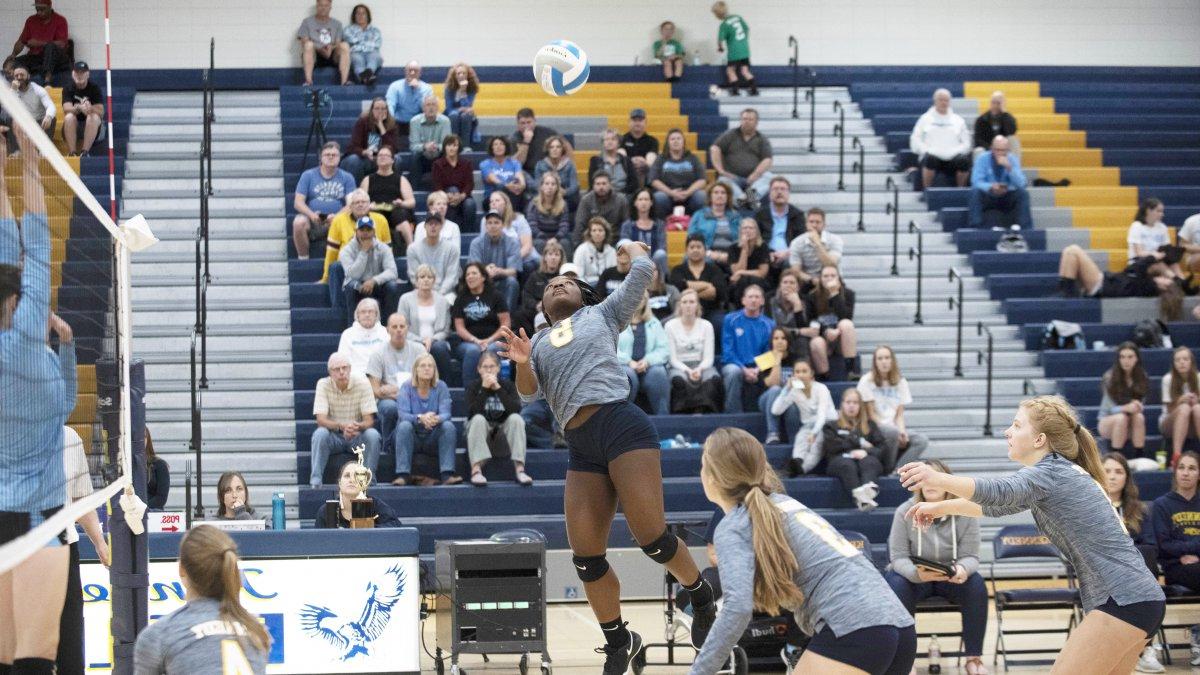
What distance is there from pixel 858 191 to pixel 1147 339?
167 inches

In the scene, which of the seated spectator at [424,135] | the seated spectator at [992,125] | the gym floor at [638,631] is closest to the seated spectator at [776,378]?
the gym floor at [638,631]

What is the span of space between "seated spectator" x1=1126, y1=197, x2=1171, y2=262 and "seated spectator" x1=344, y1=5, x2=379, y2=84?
9591 millimetres

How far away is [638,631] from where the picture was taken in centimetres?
1150

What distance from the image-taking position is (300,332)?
15.4 metres

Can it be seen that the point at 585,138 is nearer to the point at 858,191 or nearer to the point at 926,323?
the point at 858,191

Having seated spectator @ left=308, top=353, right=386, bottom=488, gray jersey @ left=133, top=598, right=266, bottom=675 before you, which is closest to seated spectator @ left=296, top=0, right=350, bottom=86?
seated spectator @ left=308, top=353, right=386, bottom=488

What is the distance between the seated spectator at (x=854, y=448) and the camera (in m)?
13.2

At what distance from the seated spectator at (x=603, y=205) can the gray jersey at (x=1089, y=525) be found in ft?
31.3

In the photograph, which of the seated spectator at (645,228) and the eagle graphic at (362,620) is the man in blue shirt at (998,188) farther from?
the eagle graphic at (362,620)

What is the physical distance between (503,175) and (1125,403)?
23.0ft

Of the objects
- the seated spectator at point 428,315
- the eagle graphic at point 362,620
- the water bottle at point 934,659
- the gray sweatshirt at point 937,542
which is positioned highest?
the seated spectator at point 428,315

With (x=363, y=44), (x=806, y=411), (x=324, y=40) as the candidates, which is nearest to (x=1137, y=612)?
(x=806, y=411)

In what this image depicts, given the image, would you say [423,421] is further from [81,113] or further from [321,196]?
[81,113]

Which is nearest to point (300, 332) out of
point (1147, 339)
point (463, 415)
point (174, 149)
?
point (463, 415)
